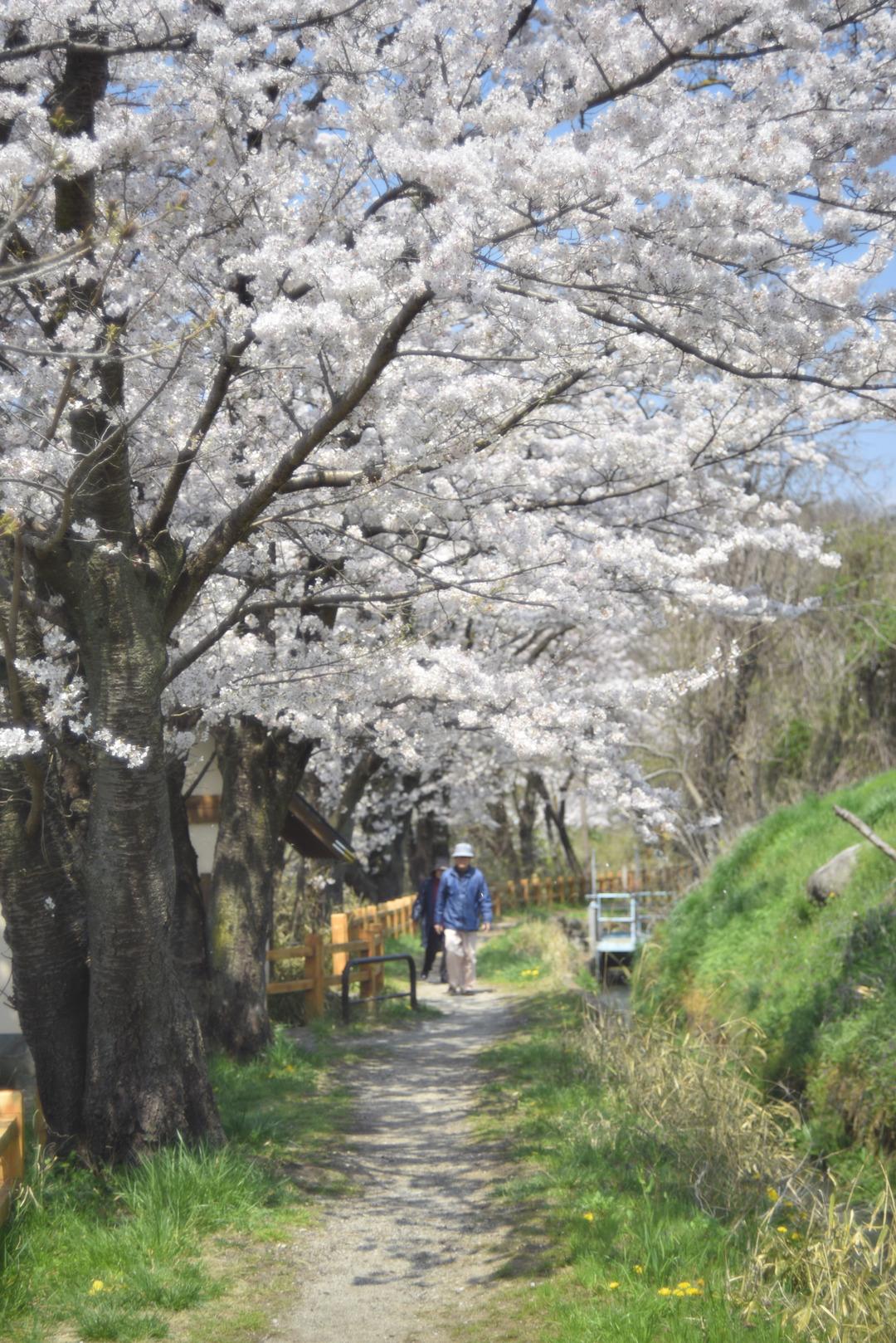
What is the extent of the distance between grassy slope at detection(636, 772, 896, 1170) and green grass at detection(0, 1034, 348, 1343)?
301 centimetres

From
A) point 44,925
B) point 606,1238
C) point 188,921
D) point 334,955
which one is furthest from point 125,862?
point 334,955

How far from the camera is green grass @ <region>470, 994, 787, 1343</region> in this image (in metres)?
4.56

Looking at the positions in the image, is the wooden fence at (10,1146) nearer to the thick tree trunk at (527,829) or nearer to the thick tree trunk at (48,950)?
the thick tree trunk at (48,950)

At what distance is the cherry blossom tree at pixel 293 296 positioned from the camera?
17.4 feet

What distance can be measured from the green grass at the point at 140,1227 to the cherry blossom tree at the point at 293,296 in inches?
13.3

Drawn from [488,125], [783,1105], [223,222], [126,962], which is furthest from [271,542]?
[783,1105]

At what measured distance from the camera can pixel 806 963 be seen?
938 centimetres

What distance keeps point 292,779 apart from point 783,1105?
177 inches

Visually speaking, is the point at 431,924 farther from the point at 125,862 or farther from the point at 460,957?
the point at 125,862

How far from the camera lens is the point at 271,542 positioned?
28.6ft

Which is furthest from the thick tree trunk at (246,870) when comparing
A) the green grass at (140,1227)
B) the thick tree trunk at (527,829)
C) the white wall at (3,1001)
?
the thick tree trunk at (527,829)

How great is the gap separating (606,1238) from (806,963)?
431cm

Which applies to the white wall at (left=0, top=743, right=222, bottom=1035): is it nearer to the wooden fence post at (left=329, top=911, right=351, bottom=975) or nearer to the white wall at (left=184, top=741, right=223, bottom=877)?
the white wall at (left=184, top=741, right=223, bottom=877)

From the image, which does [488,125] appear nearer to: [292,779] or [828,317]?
[828,317]
